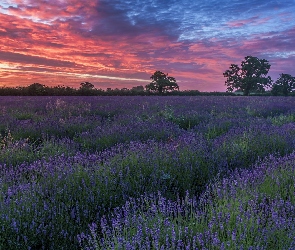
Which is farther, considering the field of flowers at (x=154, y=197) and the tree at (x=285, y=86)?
the tree at (x=285, y=86)

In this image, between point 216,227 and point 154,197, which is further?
point 154,197

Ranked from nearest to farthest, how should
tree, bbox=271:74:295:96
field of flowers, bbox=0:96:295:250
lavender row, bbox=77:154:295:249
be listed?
lavender row, bbox=77:154:295:249, field of flowers, bbox=0:96:295:250, tree, bbox=271:74:295:96

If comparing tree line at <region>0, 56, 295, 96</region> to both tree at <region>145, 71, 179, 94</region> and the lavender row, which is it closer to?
tree at <region>145, 71, 179, 94</region>

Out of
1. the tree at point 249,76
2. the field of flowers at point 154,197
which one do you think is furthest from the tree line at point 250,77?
the field of flowers at point 154,197

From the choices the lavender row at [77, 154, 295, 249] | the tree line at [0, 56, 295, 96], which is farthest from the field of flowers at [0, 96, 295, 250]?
the tree line at [0, 56, 295, 96]

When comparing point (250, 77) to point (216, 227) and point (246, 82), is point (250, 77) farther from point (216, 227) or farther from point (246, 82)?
point (216, 227)

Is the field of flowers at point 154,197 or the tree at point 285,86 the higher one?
the tree at point 285,86

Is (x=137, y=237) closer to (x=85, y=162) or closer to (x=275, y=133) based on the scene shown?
(x=85, y=162)

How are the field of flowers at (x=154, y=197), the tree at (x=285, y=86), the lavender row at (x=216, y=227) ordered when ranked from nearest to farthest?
the lavender row at (x=216, y=227)
the field of flowers at (x=154, y=197)
the tree at (x=285, y=86)

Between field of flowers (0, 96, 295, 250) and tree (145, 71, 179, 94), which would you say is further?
tree (145, 71, 179, 94)

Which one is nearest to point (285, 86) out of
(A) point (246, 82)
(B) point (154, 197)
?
(A) point (246, 82)

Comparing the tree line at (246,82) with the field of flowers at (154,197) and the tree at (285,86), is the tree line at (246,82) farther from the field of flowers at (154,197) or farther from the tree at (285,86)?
the field of flowers at (154,197)

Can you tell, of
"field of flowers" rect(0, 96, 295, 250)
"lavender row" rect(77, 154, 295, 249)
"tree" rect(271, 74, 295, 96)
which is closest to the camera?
"lavender row" rect(77, 154, 295, 249)

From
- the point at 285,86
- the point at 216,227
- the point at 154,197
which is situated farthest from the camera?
the point at 285,86
